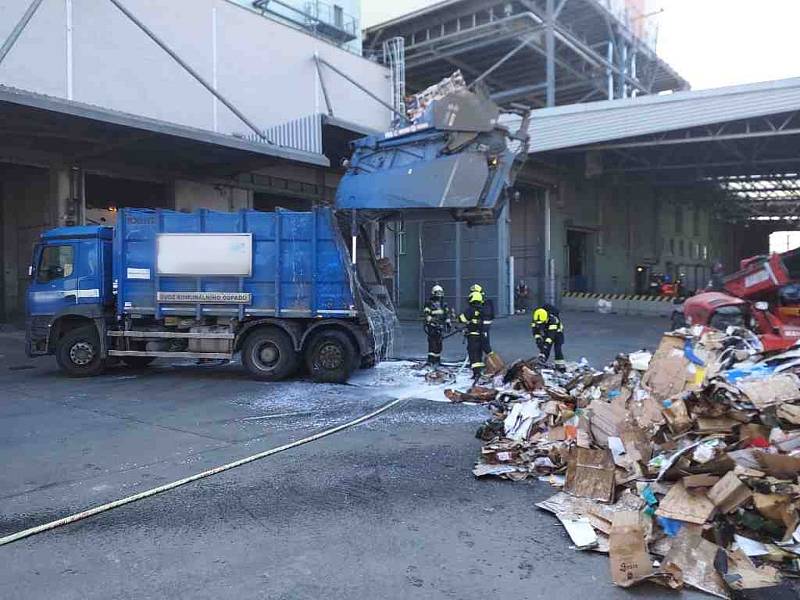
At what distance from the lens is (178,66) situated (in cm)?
1766

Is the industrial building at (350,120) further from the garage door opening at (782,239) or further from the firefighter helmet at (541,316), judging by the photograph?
the garage door opening at (782,239)

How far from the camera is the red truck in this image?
1091 cm

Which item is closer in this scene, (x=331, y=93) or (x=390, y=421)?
(x=390, y=421)

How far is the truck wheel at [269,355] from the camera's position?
1015 cm

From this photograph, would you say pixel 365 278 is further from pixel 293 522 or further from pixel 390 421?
pixel 293 522

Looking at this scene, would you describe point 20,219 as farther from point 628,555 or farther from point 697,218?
point 697,218

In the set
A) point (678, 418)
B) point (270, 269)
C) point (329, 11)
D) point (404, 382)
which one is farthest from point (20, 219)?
point (678, 418)

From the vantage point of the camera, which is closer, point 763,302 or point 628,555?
point 628,555

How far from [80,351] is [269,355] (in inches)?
134

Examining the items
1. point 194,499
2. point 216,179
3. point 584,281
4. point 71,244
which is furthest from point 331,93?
point 194,499

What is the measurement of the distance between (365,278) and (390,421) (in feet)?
11.4

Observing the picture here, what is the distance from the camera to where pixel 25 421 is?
765 centimetres

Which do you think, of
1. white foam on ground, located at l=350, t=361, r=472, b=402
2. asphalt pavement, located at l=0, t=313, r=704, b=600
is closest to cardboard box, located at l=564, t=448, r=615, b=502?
asphalt pavement, located at l=0, t=313, r=704, b=600

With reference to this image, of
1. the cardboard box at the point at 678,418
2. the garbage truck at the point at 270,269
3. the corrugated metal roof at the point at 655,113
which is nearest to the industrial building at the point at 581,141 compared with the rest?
the corrugated metal roof at the point at 655,113
